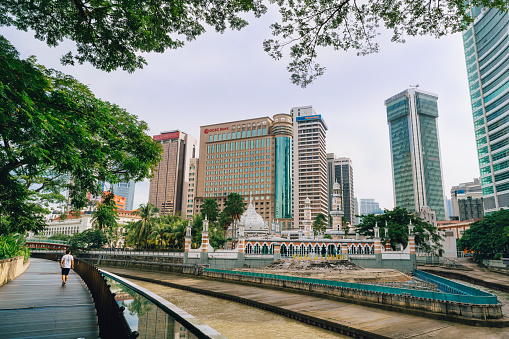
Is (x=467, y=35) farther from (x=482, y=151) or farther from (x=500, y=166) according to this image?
(x=500, y=166)

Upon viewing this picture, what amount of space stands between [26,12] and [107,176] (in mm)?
4893

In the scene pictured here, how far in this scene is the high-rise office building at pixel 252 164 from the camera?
11781 centimetres

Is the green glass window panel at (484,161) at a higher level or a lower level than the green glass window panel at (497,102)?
lower

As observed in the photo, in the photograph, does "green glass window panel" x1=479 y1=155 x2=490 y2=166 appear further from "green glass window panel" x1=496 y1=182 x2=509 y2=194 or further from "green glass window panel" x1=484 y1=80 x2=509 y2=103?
"green glass window panel" x1=484 y1=80 x2=509 y2=103

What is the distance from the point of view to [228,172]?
12712 cm

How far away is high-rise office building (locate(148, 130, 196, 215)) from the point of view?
160125mm

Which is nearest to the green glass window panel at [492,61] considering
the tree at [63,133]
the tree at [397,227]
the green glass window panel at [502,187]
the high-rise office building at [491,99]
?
the high-rise office building at [491,99]

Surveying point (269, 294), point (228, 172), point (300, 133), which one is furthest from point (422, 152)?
point (269, 294)

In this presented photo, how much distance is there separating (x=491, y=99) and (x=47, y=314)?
85290mm

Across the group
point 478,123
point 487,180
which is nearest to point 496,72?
point 478,123

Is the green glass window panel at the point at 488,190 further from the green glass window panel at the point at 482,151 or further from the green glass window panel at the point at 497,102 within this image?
the green glass window panel at the point at 497,102

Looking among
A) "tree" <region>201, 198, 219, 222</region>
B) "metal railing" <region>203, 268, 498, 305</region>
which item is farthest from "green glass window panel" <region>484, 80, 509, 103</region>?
"tree" <region>201, 198, 219, 222</region>

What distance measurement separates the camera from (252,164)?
12469 centimetres

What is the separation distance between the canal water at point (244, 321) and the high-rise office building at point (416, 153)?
427ft
